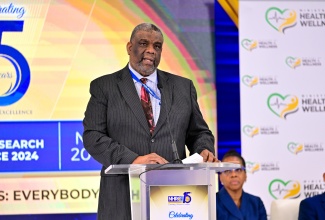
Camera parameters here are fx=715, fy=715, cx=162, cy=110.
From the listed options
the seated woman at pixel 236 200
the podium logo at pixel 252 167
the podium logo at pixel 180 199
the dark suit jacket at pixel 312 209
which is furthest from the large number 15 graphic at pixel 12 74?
the podium logo at pixel 180 199

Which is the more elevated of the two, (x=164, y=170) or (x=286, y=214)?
(x=164, y=170)

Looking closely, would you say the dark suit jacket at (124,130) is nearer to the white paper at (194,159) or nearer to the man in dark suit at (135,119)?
the man in dark suit at (135,119)

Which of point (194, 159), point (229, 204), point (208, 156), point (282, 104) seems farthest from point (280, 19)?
point (194, 159)

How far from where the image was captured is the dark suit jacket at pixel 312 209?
6.01 m

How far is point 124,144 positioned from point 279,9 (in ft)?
12.7

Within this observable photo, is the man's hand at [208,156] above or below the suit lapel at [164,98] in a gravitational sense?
below

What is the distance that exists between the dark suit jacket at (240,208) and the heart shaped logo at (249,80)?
48.1 inches

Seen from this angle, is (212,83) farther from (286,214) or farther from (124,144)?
(124,144)

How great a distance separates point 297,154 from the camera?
7094 millimetres

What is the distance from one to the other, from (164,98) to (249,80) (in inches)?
134

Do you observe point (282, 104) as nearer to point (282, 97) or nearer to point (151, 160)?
point (282, 97)

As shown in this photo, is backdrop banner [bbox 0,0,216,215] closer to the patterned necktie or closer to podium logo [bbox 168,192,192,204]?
the patterned necktie

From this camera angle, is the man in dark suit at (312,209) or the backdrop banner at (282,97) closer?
the man in dark suit at (312,209)

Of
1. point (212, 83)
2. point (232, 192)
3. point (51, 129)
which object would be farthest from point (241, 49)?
point (51, 129)
